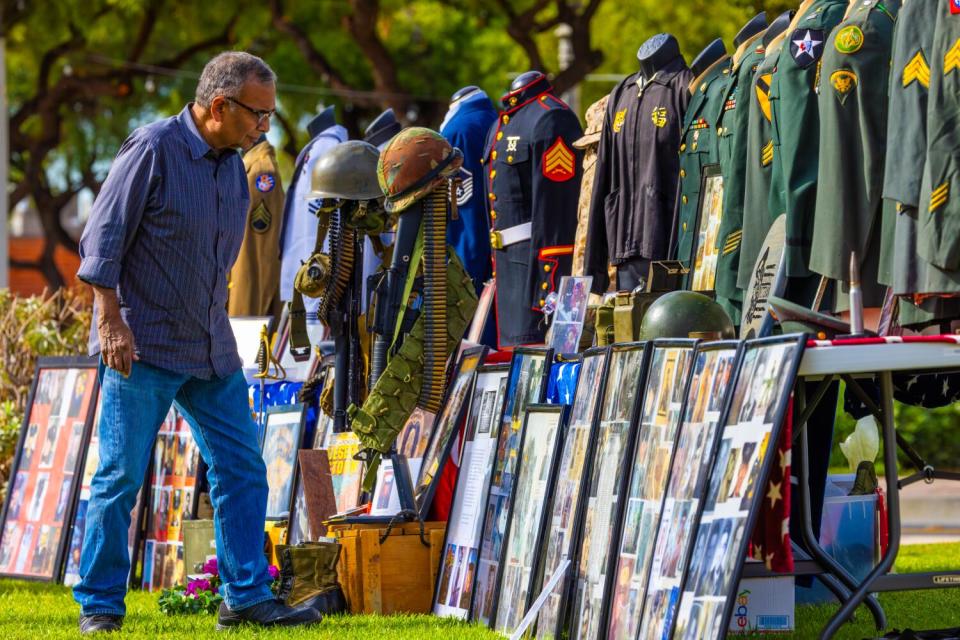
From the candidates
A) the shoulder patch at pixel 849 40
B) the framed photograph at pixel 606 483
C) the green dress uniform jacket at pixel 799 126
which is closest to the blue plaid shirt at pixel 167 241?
the framed photograph at pixel 606 483

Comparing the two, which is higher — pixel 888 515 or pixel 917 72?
pixel 917 72

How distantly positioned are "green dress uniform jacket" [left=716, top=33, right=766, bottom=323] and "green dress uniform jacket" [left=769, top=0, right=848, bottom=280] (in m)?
0.36

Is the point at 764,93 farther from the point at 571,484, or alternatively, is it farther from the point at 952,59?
the point at 571,484

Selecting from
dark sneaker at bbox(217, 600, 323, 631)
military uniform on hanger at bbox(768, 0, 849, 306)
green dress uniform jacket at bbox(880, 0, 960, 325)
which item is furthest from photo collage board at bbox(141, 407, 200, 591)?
green dress uniform jacket at bbox(880, 0, 960, 325)

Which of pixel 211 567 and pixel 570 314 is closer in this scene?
pixel 570 314

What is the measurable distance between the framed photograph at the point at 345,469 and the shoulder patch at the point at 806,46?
259cm

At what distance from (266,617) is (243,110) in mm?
1883

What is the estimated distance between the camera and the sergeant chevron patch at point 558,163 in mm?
7770

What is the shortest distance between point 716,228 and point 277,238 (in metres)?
3.96

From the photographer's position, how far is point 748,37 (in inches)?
282

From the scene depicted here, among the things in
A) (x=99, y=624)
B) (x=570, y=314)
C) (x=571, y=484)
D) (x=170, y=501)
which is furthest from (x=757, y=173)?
(x=170, y=501)

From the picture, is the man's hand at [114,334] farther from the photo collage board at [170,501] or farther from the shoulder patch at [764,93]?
the shoulder patch at [764,93]

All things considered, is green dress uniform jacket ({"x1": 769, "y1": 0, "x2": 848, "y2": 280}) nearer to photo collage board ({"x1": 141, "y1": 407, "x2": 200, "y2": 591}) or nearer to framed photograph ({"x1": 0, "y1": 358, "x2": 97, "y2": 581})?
photo collage board ({"x1": 141, "y1": 407, "x2": 200, "y2": 591})

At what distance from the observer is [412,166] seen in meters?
6.49
